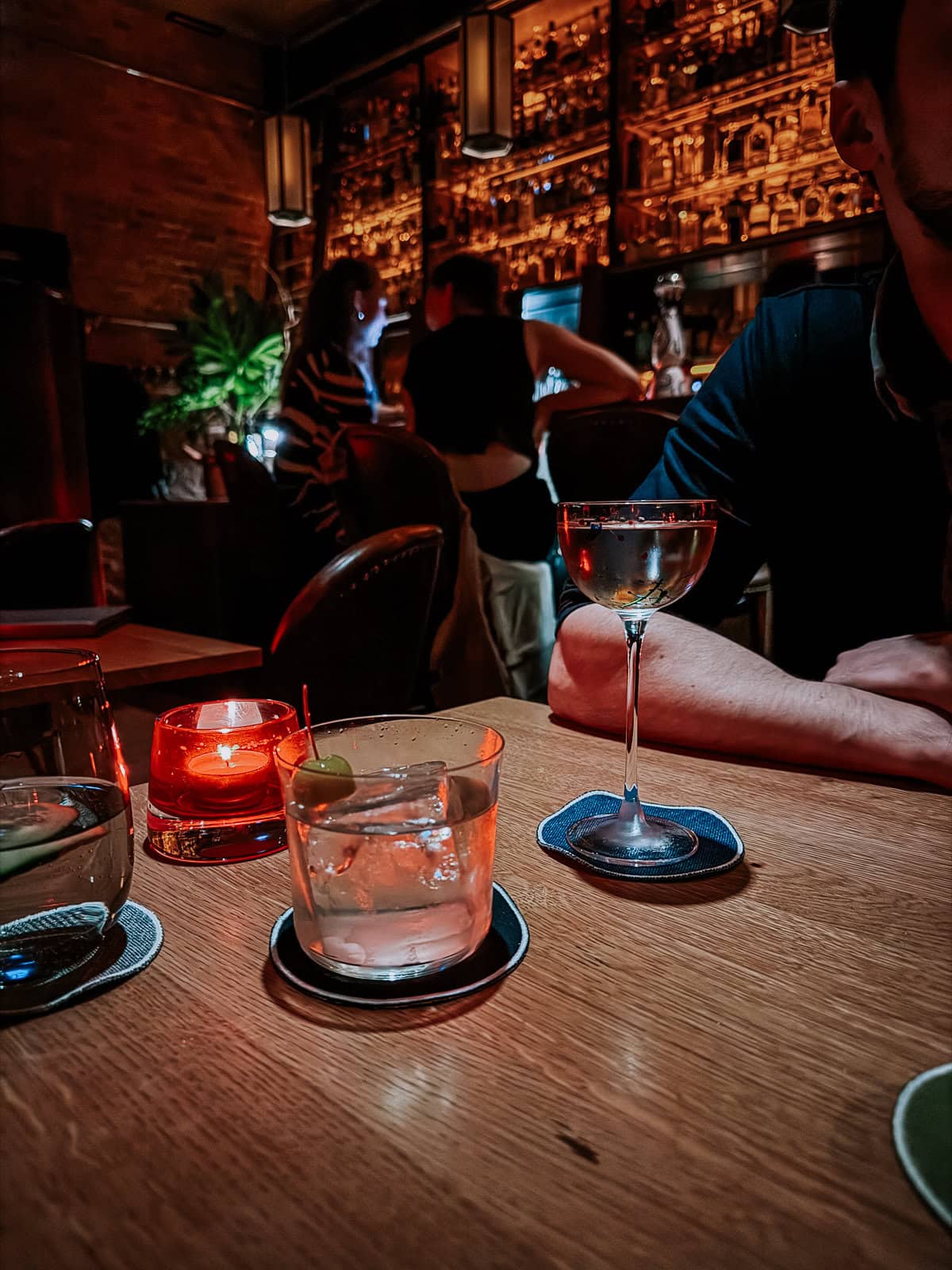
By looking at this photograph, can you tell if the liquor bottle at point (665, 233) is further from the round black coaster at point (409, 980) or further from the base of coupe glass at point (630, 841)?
the round black coaster at point (409, 980)

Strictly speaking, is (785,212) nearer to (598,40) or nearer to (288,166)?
(598,40)

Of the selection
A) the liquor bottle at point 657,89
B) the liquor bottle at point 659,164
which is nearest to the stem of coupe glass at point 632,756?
the liquor bottle at point 659,164

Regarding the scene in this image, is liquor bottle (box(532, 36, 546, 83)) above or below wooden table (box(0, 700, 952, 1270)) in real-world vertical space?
above

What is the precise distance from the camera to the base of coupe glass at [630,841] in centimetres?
60

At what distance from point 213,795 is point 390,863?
0.25 meters

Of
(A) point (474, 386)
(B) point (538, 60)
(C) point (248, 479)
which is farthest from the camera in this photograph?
(B) point (538, 60)

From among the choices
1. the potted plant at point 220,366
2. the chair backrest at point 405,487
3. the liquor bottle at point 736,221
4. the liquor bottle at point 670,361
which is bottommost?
the chair backrest at point 405,487

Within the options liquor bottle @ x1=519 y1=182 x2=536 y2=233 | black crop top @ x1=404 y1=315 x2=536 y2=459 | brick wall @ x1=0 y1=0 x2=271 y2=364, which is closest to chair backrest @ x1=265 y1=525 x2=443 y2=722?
black crop top @ x1=404 y1=315 x2=536 y2=459

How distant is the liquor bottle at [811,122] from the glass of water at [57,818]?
4305 millimetres

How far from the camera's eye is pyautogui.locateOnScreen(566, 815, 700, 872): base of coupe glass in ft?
1.98

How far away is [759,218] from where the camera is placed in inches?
157

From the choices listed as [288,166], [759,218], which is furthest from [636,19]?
[288,166]

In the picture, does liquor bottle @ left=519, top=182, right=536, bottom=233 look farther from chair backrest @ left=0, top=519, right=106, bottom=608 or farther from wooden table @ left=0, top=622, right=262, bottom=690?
wooden table @ left=0, top=622, right=262, bottom=690

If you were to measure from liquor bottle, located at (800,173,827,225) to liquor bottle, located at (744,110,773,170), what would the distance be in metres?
0.30
